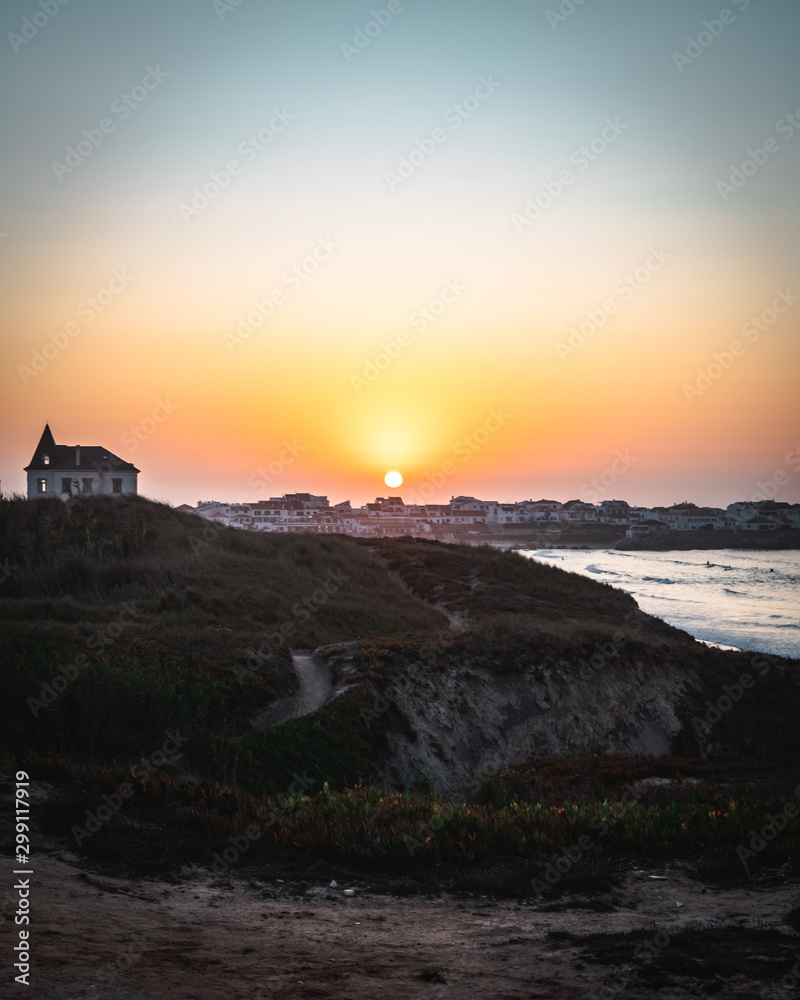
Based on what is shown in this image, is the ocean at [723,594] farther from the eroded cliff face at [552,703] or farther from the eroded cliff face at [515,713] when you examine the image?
the eroded cliff face at [515,713]

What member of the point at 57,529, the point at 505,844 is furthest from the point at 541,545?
the point at 505,844

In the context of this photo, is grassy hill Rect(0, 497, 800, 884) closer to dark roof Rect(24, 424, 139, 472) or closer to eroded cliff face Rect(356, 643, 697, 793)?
eroded cliff face Rect(356, 643, 697, 793)

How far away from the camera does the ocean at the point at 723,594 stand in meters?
50.3

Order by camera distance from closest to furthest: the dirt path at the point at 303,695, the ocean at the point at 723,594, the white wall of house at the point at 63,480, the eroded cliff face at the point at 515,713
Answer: the dirt path at the point at 303,695, the eroded cliff face at the point at 515,713, the ocean at the point at 723,594, the white wall of house at the point at 63,480

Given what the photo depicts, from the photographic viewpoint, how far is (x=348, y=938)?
6.30 m

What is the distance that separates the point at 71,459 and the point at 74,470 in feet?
5.32

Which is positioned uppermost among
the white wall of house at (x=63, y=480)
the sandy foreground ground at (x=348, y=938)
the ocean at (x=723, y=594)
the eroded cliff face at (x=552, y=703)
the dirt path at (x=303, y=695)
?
the white wall of house at (x=63, y=480)

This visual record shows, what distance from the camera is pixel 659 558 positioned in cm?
14412

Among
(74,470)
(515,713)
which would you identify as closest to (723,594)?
(515,713)

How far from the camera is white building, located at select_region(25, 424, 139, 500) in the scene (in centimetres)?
6706

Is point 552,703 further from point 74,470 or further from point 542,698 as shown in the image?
point 74,470

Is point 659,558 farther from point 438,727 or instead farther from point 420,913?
point 420,913

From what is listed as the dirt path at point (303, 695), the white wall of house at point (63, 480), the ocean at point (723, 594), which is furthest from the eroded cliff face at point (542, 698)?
the white wall of house at point (63, 480)

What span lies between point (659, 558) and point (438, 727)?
135827 millimetres
